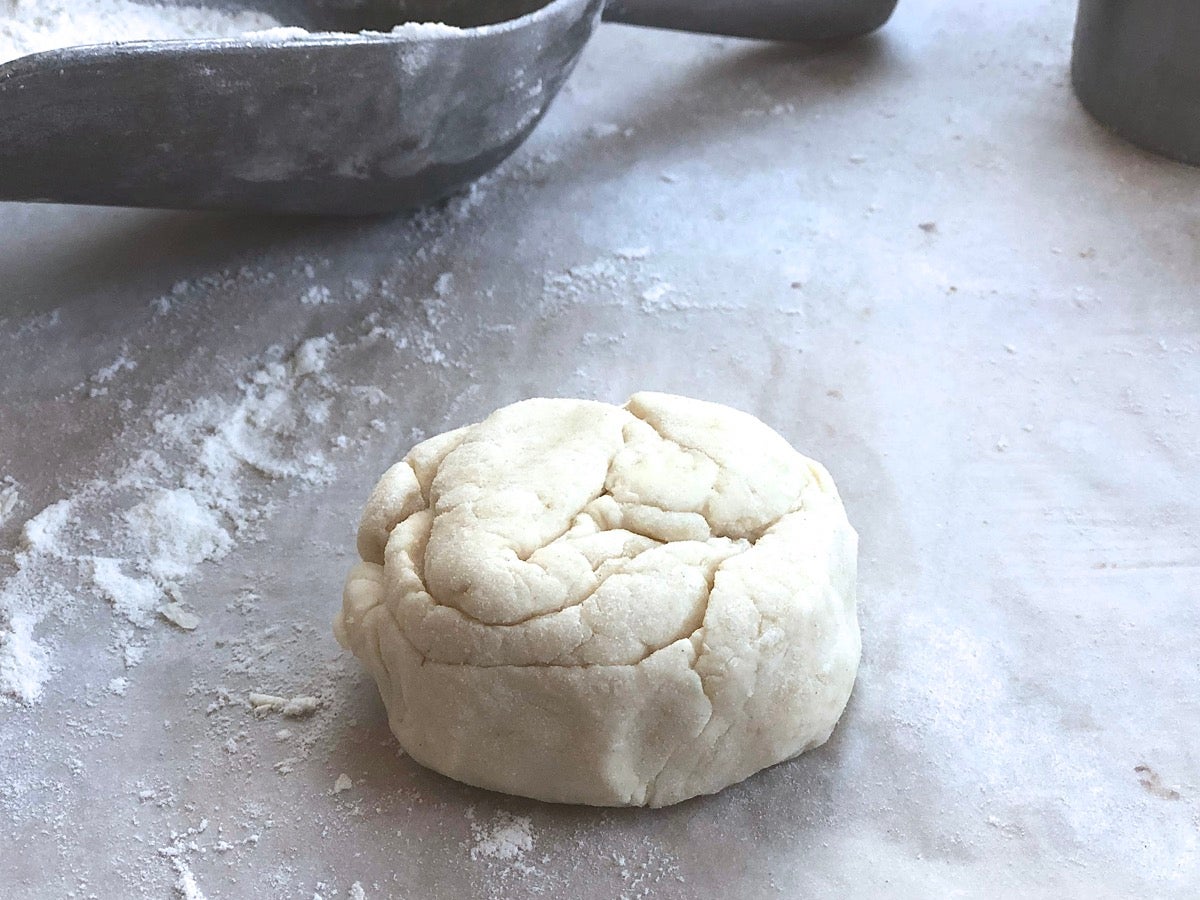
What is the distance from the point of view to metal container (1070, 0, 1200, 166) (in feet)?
9.20

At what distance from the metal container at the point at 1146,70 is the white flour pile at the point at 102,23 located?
2027 mm

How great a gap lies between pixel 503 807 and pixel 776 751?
1.20 feet

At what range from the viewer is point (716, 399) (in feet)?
7.57

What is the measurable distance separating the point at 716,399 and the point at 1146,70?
1.50 m

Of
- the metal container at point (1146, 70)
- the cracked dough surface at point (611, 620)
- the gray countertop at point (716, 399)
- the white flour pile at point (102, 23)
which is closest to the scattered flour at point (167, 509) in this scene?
the gray countertop at point (716, 399)

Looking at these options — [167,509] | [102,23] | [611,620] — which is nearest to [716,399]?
[611,620]

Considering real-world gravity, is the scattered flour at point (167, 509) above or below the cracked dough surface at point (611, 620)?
below

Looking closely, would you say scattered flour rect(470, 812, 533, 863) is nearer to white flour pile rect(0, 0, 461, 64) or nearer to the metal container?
white flour pile rect(0, 0, 461, 64)

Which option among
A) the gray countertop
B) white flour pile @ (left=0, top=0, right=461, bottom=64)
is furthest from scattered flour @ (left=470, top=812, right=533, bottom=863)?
white flour pile @ (left=0, top=0, right=461, bottom=64)

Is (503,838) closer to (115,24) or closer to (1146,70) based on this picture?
(115,24)

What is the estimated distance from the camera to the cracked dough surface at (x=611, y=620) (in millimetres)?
1502

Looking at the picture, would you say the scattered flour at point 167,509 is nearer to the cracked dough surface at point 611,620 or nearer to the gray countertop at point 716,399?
the gray countertop at point 716,399

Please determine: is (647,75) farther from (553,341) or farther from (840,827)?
(840,827)

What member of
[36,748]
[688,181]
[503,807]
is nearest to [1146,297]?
[688,181]
